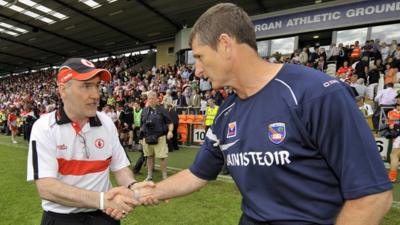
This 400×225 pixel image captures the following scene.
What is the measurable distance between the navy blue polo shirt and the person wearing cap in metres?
1.17

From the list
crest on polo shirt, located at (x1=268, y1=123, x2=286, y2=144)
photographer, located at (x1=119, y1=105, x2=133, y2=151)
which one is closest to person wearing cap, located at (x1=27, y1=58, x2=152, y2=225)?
crest on polo shirt, located at (x1=268, y1=123, x2=286, y2=144)

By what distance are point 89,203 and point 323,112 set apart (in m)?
1.74

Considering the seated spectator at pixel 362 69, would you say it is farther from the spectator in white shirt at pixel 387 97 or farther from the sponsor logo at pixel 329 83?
the sponsor logo at pixel 329 83

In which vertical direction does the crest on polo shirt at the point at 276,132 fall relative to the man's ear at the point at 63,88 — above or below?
below

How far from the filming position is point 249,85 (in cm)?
163

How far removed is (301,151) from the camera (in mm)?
1371

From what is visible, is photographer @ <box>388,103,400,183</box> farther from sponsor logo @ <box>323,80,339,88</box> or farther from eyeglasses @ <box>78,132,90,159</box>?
eyeglasses @ <box>78,132,90,159</box>

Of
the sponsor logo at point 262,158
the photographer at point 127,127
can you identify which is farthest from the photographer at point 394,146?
the photographer at point 127,127

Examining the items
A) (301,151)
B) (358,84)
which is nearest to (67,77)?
(301,151)

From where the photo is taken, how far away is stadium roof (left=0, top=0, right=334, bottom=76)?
21.4m

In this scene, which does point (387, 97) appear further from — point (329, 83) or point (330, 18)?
point (329, 83)

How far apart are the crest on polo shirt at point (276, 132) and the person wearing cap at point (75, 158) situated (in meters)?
1.42

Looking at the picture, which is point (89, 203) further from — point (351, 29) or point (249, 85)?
point (351, 29)

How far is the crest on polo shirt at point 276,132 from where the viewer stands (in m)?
1.42
